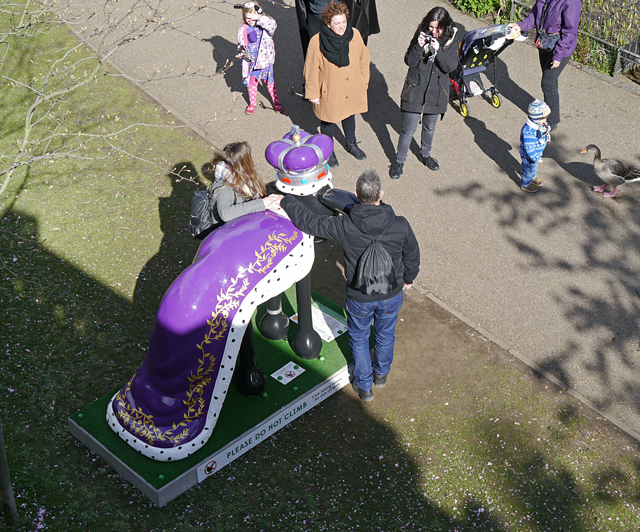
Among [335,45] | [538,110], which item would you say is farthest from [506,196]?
[335,45]

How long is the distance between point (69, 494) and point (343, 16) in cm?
531

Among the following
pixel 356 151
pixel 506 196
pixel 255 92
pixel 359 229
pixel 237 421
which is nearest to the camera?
pixel 359 229

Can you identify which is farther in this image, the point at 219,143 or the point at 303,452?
the point at 219,143

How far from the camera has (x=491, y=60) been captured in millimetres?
9359

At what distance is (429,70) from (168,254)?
3.51m

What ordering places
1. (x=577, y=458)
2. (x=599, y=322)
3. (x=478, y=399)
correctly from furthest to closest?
(x=599, y=322) < (x=478, y=399) < (x=577, y=458)

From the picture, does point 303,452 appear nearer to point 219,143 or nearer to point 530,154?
point 530,154

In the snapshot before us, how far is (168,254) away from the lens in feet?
23.2

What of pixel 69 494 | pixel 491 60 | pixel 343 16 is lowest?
pixel 69 494

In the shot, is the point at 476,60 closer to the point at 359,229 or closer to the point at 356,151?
the point at 356,151

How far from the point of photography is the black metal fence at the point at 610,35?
10109mm

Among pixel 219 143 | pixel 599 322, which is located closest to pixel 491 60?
pixel 219 143

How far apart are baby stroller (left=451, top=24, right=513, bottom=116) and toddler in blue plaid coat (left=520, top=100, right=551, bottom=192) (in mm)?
2023

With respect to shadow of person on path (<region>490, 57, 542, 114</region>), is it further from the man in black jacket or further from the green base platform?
the man in black jacket
